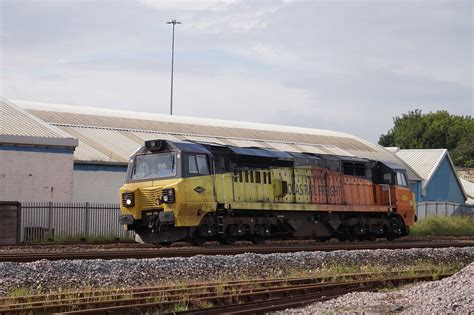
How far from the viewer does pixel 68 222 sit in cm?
3419

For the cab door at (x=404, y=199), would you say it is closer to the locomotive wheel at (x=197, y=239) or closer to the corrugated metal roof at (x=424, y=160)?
the locomotive wheel at (x=197, y=239)

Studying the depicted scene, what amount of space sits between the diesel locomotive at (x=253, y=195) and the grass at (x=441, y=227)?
9.20 metres

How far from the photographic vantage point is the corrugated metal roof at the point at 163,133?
41938 millimetres

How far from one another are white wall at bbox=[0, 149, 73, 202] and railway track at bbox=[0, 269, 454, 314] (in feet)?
65.3

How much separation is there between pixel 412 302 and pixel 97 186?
2703cm

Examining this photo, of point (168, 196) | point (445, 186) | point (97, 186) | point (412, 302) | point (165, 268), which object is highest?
point (445, 186)

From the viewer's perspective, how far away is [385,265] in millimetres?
21344

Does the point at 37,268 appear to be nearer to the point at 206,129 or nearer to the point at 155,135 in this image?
the point at 155,135

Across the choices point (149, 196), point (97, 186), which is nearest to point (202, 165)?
point (149, 196)

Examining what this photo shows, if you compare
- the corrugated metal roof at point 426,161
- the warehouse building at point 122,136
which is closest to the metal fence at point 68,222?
the warehouse building at point 122,136

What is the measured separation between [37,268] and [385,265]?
9835mm

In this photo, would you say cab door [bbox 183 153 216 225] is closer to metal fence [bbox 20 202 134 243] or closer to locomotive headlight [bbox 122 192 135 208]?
locomotive headlight [bbox 122 192 135 208]

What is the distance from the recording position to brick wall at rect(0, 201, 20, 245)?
29.8 meters

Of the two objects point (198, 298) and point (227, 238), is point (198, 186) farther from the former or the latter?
point (198, 298)
